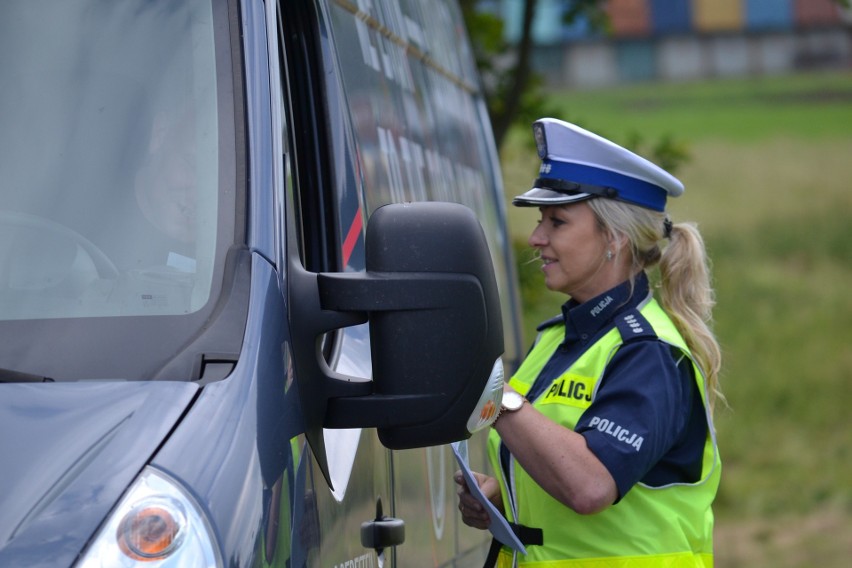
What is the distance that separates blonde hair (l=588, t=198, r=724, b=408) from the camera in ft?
10.5

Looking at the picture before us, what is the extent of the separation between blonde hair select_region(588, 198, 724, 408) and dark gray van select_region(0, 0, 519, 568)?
59 cm

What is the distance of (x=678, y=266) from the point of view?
3.29 metres

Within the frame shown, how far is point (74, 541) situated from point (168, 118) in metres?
A: 0.92

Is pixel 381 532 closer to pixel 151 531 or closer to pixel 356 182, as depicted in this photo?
pixel 356 182

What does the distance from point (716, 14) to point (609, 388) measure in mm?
26417

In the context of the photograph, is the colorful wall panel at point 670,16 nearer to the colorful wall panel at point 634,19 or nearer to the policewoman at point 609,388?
the colorful wall panel at point 634,19

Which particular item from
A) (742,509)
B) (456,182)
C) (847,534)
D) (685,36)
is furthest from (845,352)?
(456,182)

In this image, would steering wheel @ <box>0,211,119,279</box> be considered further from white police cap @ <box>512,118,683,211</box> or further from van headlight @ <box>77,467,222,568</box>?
white police cap @ <box>512,118,683,211</box>

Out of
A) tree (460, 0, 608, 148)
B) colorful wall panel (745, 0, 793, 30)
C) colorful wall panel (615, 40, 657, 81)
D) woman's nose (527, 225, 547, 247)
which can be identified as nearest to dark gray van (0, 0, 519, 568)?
woman's nose (527, 225, 547, 247)

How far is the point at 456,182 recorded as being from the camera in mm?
4863

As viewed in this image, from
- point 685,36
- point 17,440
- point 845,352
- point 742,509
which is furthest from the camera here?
point 685,36

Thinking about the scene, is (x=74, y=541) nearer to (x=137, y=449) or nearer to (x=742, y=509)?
(x=137, y=449)

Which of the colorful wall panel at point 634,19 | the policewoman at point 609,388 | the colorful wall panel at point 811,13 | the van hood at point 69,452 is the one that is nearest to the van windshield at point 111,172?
the van hood at point 69,452

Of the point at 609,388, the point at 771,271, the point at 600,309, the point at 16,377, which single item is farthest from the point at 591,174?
the point at 771,271
